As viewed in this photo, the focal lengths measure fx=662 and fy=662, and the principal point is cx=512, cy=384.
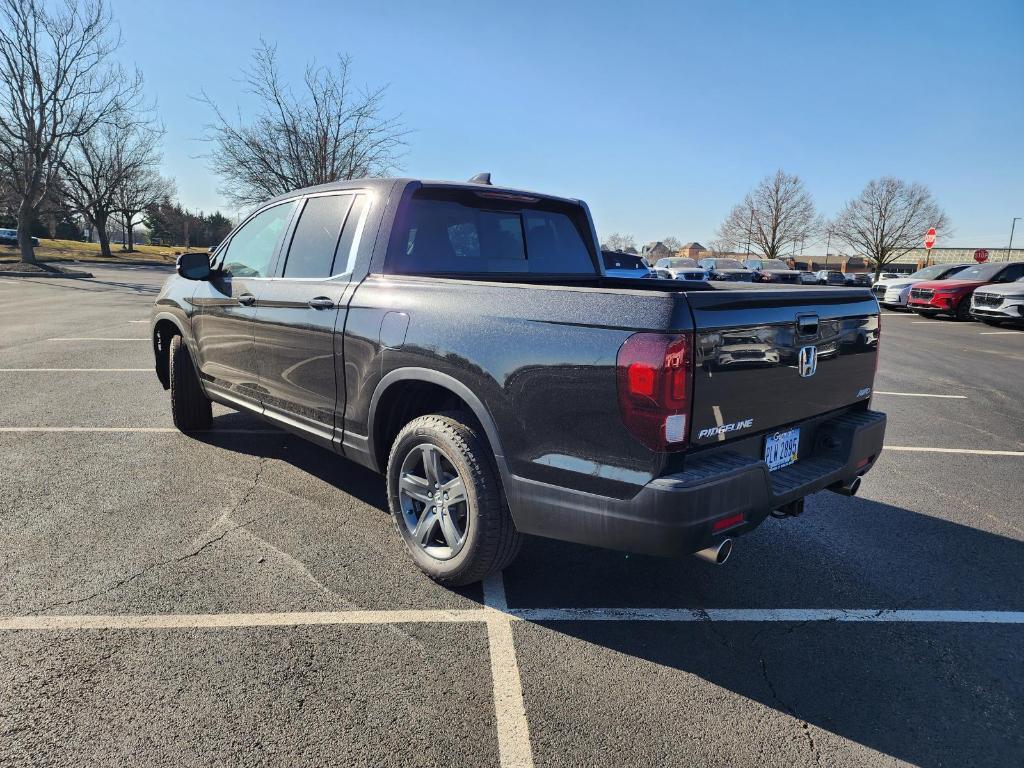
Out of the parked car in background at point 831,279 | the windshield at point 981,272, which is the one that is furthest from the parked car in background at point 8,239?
the windshield at point 981,272

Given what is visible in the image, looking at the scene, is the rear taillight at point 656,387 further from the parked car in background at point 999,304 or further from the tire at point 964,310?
the tire at point 964,310

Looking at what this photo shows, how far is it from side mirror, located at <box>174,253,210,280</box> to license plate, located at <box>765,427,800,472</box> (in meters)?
3.90

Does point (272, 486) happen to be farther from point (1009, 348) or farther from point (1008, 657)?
point (1009, 348)

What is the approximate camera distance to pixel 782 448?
2.95 meters

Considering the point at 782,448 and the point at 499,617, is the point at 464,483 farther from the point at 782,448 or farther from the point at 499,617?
the point at 782,448

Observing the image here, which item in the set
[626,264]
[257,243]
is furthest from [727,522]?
[626,264]

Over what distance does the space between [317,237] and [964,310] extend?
20.9 metres

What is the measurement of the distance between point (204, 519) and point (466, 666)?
6.78 ft

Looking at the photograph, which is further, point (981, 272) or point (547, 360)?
point (981, 272)

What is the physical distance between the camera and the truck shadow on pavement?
229 centimetres

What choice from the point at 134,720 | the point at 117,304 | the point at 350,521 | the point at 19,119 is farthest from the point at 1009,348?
the point at 19,119

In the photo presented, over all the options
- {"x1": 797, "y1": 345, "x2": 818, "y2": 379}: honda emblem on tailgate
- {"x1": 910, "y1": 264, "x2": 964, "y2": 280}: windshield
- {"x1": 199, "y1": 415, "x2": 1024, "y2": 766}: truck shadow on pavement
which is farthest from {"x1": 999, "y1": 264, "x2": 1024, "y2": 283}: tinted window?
{"x1": 797, "y1": 345, "x2": 818, "y2": 379}: honda emblem on tailgate

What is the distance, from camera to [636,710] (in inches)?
92.8

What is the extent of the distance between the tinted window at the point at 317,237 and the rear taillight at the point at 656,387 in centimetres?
210
